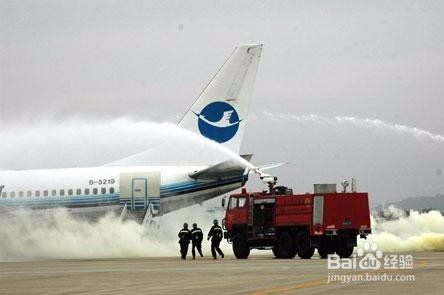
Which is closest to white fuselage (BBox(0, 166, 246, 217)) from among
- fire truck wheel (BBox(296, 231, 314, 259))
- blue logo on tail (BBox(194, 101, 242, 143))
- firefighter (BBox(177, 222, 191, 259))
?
blue logo on tail (BBox(194, 101, 242, 143))

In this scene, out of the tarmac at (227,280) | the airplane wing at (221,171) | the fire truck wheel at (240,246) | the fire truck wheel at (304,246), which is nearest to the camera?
the tarmac at (227,280)

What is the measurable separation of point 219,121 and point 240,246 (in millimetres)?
11965

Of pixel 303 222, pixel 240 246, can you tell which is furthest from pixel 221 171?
pixel 303 222

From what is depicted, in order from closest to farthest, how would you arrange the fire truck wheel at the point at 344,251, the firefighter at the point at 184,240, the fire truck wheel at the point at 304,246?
the fire truck wheel at the point at 304,246 → the fire truck wheel at the point at 344,251 → the firefighter at the point at 184,240

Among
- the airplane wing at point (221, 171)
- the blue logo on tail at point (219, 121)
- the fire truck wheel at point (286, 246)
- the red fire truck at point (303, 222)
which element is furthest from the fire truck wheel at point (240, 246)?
the blue logo on tail at point (219, 121)

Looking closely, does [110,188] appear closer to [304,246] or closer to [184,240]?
[184,240]

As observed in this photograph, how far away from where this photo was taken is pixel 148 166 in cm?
5838

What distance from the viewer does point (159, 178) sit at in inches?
2248

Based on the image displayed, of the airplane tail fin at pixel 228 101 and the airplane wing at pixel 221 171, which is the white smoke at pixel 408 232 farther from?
the airplane tail fin at pixel 228 101

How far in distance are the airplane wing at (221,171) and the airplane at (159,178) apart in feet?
1.85

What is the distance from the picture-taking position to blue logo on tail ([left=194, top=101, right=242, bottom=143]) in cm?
5859

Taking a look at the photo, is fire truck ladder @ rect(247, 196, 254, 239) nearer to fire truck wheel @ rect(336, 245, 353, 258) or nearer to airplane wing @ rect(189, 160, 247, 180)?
fire truck wheel @ rect(336, 245, 353, 258)

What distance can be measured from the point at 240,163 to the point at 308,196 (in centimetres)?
953

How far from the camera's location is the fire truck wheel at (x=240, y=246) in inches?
1900
